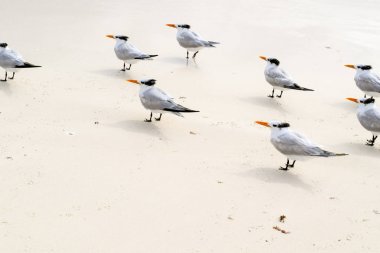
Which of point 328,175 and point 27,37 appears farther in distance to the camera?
point 27,37

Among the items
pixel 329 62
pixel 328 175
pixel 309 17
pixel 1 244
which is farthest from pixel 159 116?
pixel 309 17

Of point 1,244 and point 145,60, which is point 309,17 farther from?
point 1,244

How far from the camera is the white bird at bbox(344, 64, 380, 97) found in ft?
29.6

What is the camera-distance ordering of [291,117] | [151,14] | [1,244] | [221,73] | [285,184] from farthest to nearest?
[151,14]
[221,73]
[291,117]
[285,184]
[1,244]

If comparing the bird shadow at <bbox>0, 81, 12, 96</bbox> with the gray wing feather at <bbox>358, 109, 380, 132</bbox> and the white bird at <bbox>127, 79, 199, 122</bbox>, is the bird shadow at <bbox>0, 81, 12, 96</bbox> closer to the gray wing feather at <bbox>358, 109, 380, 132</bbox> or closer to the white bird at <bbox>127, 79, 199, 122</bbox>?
the white bird at <bbox>127, 79, 199, 122</bbox>

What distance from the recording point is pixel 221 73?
9.94 m

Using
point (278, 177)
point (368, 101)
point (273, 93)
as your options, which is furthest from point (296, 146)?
point (273, 93)

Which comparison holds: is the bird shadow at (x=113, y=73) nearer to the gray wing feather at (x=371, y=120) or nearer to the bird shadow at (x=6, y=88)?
the bird shadow at (x=6, y=88)

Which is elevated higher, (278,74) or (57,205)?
(278,74)

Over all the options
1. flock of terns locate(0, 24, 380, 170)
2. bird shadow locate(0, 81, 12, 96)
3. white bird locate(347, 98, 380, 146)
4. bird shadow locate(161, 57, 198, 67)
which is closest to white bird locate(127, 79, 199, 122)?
flock of terns locate(0, 24, 380, 170)

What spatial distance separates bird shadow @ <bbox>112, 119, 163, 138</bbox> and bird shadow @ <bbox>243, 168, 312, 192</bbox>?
1383mm

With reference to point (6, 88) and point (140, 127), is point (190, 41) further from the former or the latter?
point (6, 88)

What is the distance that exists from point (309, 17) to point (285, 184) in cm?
866

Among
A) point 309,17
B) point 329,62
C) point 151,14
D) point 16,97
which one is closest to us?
point 16,97
